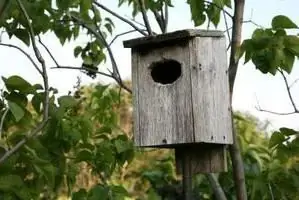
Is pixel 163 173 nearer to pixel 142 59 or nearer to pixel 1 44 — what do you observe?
pixel 142 59

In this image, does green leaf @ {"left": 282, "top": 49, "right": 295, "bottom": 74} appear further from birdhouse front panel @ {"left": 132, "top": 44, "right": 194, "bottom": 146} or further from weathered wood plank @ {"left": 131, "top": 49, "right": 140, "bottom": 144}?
weathered wood plank @ {"left": 131, "top": 49, "right": 140, "bottom": 144}

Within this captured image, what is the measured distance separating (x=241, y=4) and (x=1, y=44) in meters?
0.95

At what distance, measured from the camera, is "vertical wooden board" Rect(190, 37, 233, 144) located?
2.09m

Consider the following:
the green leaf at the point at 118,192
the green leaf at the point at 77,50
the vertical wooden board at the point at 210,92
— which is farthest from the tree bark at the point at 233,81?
the green leaf at the point at 77,50

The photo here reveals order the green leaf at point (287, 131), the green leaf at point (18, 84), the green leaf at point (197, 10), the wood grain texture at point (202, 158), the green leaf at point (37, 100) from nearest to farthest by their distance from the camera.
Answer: the green leaf at point (18, 84), the green leaf at point (37, 100), the wood grain texture at point (202, 158), the green leaf at point (287, 131), the green leaf at point (197, 10)

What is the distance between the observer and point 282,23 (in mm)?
1969

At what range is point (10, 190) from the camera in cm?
176

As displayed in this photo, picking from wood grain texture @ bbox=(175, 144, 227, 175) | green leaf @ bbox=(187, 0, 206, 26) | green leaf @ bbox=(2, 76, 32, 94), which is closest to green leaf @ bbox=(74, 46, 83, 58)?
green leaf @ bbox=(187, 0, 206, 26)

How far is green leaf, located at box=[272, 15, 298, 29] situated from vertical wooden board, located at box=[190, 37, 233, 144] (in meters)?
0.29

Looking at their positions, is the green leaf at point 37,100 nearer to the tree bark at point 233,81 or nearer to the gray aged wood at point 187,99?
the gray aged wood at point 187,99

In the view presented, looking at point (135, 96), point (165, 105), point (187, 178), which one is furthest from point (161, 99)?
point (187, 178)

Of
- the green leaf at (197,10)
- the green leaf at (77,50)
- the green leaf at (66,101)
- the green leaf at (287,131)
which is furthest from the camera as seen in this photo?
the green leaf at (77,50)

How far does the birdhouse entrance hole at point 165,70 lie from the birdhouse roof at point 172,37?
0.08m

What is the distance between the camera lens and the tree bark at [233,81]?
237 centimetres
